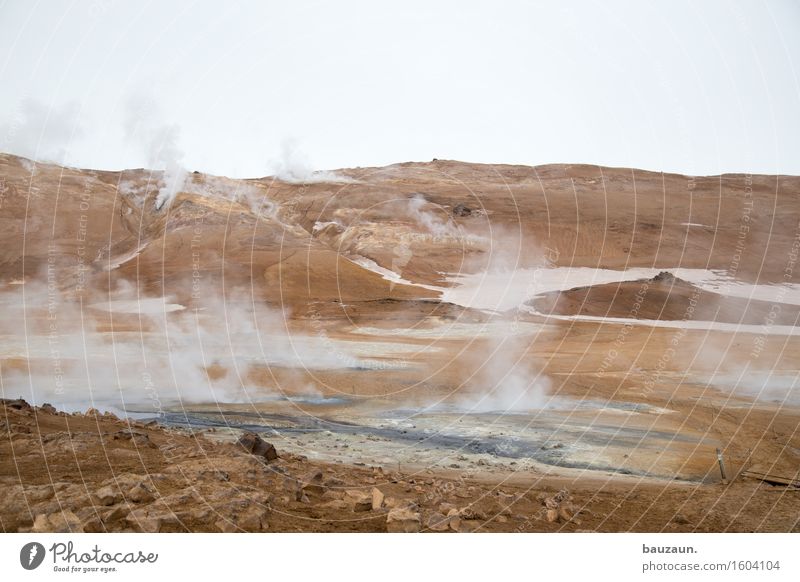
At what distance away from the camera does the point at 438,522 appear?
920 centimetres

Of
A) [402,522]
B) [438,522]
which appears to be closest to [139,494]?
[402,522]

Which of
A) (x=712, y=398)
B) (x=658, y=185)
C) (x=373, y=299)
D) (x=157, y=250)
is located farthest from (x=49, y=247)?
(x=658, y=185)

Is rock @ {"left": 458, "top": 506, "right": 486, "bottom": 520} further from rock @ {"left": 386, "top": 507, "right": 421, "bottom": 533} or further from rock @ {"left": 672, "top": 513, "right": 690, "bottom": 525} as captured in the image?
rock @ {"left": 672, "top": 513, "right": 690, "bottom": 525}

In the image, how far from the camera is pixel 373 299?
36.7 m

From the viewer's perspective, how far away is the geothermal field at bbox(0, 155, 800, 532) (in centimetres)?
1016

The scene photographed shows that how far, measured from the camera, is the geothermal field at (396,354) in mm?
10164

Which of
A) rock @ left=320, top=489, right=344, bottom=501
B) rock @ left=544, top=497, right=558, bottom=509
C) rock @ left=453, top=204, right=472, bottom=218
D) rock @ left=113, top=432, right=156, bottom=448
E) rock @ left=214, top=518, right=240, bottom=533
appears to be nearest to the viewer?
rock @ left=214, top=518, right=240, bottom=533

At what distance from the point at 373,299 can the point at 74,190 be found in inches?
889

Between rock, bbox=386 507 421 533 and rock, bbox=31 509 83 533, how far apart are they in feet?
11.8
